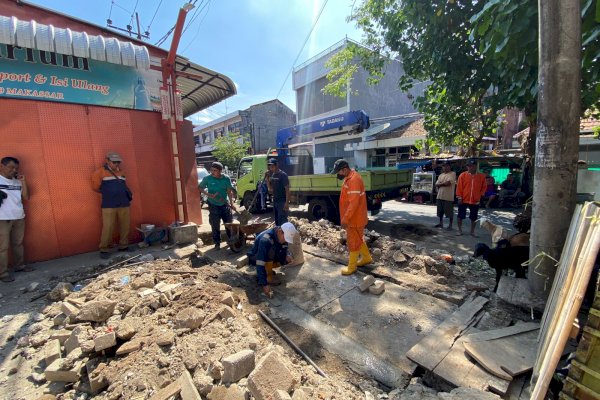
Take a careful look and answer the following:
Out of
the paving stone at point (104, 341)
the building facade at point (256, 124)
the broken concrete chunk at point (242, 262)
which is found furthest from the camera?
the building facade at point (256, 124)

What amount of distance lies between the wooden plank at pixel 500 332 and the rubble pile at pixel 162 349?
3.58 ft

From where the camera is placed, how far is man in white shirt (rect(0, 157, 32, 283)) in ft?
13.2

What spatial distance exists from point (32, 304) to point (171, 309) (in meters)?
2.06

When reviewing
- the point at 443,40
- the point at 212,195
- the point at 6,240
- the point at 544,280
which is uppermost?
the point at 443,40

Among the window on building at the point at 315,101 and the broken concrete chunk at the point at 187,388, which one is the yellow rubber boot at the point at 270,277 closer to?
the broken concrete chunk at the point at 187,388

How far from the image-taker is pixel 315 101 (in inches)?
774

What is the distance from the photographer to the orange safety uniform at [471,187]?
614 centimetres

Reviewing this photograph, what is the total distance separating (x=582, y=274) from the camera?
63.3 inches

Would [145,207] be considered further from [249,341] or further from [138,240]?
[249,341]

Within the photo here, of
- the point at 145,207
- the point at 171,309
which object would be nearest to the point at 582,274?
the point at 171,309

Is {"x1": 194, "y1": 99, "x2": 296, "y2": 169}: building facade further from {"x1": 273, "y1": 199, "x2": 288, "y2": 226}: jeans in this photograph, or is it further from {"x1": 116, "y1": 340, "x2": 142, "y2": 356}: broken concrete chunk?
{"x1": 116, "y1": 340, "x2": 142, "y2": 356}: broken concrete chunk

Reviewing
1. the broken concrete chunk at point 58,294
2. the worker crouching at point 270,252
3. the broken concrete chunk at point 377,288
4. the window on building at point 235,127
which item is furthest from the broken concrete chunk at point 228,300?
the window on building at point 235,127

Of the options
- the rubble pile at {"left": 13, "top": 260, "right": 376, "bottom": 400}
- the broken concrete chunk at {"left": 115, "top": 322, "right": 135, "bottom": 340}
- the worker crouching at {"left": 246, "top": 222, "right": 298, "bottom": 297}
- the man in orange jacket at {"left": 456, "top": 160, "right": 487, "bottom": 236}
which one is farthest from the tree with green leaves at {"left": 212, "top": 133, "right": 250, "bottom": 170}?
the broken concrete chunk at {"left": 115, "top": 322, "right": 135, "bottom": 340}

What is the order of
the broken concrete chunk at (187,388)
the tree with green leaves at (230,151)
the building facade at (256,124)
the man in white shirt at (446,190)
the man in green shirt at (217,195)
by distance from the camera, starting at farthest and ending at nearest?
1. the building facade at (256,124)
2. the tree with green leaves at (230,151)
3. the man in white shirt at (446,190)
4. the man in green shirt at (217,195)
5. the broken concrete chunk at (187,388)
